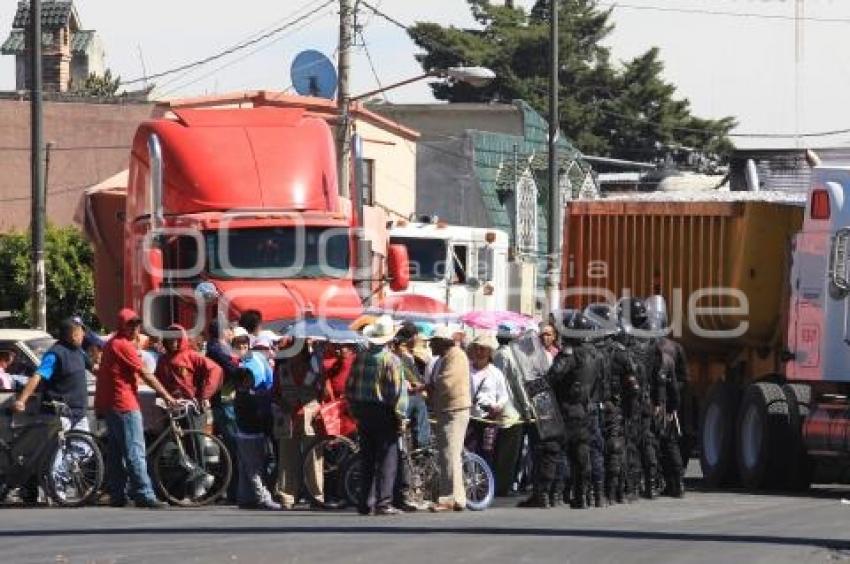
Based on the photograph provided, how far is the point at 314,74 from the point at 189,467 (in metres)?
21.3

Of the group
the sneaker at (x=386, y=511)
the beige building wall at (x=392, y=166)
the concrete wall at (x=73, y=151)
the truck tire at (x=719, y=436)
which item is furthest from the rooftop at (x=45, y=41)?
the sneaker at (x=386, y=511)

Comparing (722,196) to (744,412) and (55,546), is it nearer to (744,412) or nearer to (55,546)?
(744,412)

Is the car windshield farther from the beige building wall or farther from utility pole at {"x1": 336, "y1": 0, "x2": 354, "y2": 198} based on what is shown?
the beige building wall

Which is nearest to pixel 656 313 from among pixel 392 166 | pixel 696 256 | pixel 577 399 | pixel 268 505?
pixel 696 256

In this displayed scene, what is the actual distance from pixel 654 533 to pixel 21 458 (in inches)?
241

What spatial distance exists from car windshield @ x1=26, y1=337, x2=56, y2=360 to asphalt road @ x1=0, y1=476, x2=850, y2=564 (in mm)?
4377

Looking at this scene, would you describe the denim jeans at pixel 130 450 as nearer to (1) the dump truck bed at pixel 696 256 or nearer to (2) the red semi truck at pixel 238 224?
(2) the red semi truck at pixel 238 224

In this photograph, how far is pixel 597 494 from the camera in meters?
20.1

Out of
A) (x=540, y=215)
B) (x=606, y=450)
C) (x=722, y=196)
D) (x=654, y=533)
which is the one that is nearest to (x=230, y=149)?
(x=722, y=196)

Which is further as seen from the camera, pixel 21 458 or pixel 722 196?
pixel 722 196

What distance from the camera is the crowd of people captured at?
19.3m

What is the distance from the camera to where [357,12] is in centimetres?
3550

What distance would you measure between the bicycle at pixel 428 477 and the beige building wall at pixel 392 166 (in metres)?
33.3

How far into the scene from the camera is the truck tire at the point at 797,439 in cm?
2297
